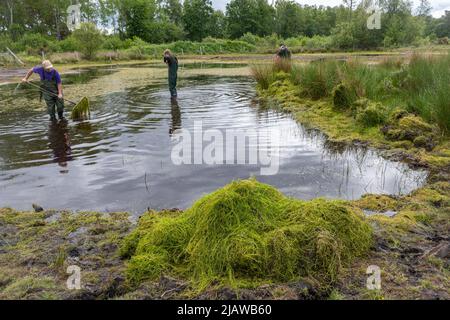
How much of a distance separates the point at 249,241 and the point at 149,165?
457 cm

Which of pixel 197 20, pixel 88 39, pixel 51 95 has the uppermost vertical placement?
pixel 197 20

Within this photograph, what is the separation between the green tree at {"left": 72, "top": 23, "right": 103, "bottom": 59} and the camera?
1724 inches

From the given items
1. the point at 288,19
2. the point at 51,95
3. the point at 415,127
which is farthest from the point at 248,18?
the point at 415,127

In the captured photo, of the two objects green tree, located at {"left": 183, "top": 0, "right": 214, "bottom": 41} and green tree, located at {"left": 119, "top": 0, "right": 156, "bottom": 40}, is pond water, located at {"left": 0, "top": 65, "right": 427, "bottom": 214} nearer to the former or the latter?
green tree, located at {"left": 119, "top": 0, "right": 156, "bottom": 40}

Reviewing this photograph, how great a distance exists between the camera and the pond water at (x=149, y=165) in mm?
6609

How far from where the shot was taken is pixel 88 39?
44375 mm

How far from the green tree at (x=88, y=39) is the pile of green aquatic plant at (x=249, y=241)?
4395 centimetres

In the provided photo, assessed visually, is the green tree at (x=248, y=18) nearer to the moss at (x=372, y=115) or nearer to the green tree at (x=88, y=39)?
the green tree at (x=88, y=39)

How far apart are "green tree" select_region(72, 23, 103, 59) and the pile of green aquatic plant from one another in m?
44.0

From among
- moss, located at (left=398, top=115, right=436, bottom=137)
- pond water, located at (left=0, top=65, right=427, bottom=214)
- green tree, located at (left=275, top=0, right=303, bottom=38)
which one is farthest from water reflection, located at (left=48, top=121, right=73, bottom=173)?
green tree, located at (left=275, top=0, right=303, bottom=38)

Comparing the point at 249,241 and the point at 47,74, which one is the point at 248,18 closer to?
the point at 47,74

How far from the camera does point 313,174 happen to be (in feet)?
24.4

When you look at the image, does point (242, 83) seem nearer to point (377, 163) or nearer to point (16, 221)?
point (377, 163)
